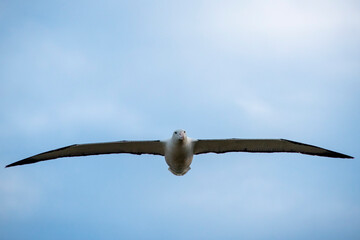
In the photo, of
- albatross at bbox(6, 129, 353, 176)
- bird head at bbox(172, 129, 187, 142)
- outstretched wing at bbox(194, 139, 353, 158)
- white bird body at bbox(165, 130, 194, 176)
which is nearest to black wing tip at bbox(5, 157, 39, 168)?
albatross at bbox(6, 129, 353, 176)

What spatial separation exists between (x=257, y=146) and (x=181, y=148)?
127 inches

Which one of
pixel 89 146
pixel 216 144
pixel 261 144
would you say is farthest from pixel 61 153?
pixel 261 144

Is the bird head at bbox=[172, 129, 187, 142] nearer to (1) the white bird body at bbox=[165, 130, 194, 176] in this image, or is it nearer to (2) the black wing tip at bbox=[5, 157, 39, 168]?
(1) the white bird body at bbox=[165, 130, 194, 176]

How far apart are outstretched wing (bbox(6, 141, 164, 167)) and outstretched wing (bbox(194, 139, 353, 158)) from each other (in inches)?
68.0

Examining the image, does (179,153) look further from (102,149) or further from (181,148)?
(102,149)

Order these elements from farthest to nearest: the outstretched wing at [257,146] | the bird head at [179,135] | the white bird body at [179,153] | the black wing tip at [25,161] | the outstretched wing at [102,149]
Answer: the black wing tip at [25,161]
the outstretched wing at [102,149]
the outstretched wing at [257,146]
the white bird body at [179,153]
the bird head at [179,135]

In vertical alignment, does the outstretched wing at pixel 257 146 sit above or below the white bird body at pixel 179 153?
above

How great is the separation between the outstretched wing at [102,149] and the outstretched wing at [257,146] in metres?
1.73

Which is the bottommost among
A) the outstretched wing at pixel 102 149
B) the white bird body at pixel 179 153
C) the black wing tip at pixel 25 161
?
the white bird body at pixel 179 153

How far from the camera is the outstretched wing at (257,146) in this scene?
802 inches

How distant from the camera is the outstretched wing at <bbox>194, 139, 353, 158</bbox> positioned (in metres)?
20.4

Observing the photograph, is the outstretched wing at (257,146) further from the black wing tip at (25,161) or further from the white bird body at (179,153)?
the black wing tip at (25,161)

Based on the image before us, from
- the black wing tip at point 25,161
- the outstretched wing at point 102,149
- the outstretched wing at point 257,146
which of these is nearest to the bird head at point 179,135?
the outstretched wing at point 257,146

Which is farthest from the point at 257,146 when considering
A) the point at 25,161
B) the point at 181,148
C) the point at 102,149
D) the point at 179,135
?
the point at 25,161
